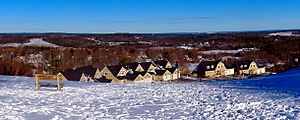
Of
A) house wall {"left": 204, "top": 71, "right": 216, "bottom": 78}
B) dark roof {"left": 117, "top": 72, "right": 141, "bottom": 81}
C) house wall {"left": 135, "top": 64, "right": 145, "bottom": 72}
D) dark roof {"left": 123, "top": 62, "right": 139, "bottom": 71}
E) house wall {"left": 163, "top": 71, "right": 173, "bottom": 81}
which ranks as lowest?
house wall {"left": 204, "top": 71, "right": 216, "bottom": 78}

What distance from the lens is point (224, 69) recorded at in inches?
3029

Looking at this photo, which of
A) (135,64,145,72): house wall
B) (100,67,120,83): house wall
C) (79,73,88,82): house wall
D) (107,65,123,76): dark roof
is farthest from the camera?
(135,64,145,72): house wall

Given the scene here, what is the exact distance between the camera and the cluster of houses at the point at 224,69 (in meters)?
72.8

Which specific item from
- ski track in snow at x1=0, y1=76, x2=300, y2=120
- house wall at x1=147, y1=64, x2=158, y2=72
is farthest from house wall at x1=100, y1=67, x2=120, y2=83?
ski track in snow at x1=0, y1=76, x2=300, y2=120

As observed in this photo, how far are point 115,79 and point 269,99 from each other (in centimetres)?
4317

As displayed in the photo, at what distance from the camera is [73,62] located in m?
93.2

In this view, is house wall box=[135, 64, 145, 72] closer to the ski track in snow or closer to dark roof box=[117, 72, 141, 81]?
dark roof box=[117, 72, 141, 81]

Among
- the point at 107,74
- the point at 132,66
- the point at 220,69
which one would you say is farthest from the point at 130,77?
the point at 220,69

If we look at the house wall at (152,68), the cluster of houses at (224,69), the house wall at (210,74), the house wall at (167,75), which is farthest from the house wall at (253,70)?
the house wall at (152,68)

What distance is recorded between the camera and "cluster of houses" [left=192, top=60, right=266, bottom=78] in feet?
239

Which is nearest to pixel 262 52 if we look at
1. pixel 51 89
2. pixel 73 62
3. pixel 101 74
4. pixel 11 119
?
pixel 73 62

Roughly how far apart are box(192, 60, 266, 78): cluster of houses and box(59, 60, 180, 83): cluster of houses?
8152 millimetres

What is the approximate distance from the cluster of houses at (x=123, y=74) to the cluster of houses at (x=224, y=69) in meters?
8.15

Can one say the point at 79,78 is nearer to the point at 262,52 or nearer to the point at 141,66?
the point at 141,66
